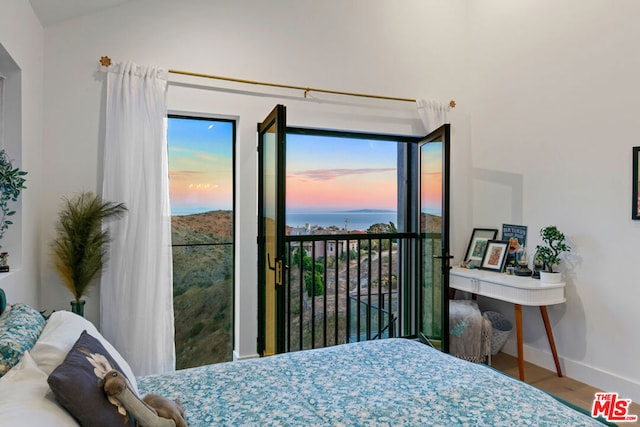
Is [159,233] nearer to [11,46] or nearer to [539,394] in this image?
[11,46]

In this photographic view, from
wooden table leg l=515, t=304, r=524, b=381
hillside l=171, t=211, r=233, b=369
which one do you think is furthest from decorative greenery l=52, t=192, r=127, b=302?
wooden table leg l=515, t=304, r=524, b=381

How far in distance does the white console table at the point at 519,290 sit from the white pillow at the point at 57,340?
104 inches

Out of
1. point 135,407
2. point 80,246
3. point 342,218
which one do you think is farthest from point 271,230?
point 135,407

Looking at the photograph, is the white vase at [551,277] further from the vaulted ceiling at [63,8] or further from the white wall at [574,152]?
the vaulted ceiling at [63,8]

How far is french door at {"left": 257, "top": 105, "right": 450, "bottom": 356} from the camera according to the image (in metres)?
2.69

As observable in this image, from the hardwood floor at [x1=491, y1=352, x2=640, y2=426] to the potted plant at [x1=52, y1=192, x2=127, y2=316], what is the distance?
321 centimetres

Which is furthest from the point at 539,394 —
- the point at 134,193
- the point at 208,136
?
the point at 208,136

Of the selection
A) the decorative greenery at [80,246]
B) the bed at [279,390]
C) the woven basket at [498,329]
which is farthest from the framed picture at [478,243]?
the decorative greenery at [80,246]

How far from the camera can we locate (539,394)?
1.53 metres

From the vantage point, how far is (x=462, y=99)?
399 centimetres

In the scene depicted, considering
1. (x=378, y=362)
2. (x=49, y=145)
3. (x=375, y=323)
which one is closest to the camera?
(x=378, y=362)

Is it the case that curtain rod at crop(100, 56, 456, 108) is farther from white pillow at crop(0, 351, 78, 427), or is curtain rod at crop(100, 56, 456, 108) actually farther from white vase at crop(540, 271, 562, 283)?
white pillow at crop(0, 351, 78, 427)

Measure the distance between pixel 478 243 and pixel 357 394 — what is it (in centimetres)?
273

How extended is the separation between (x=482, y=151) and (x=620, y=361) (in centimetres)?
202
